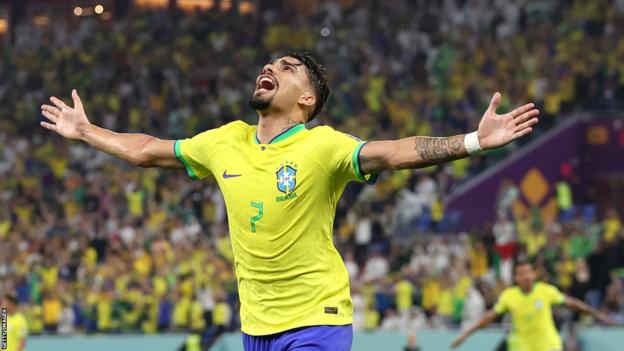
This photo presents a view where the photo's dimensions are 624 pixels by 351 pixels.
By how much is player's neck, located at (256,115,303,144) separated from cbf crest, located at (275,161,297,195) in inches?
8.4

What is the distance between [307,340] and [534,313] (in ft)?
25.1

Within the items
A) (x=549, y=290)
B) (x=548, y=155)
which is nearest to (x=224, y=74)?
(x=548, y=155)

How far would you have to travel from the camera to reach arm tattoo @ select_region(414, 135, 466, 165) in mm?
5320

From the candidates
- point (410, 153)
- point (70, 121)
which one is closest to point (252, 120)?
point (70, 121)

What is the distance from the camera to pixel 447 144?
534 cm

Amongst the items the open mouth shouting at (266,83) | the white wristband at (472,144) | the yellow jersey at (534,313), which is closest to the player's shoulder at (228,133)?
the open mouth shouting at (266,83)

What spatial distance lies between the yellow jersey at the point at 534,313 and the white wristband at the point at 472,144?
7.69 metres

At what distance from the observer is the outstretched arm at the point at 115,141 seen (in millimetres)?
6051

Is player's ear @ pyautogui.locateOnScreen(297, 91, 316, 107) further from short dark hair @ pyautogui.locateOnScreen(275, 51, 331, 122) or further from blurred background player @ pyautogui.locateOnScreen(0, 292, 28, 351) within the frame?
blurred background player @ pyautogui.locateOnScreen(0, 292, 28, 351)

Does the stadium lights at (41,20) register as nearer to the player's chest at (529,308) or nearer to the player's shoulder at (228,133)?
the player's chest at (529,308)

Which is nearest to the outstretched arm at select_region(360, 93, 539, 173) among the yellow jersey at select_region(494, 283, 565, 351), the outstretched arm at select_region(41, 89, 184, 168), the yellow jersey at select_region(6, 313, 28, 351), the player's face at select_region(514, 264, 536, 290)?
the outstretched arm at select_region(41, 89, 184, 168)

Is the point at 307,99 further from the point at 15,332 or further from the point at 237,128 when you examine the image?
the point at 15,332

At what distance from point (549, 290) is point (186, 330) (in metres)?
6.49

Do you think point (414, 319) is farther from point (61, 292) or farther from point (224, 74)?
point (224, 74)
